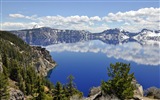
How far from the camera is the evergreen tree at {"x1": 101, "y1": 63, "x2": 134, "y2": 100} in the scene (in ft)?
156

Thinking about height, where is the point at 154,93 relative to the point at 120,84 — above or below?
below

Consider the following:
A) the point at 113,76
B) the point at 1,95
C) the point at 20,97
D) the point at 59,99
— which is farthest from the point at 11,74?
the point at 113,76

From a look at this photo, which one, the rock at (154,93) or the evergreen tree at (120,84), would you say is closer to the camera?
the evergreen tree at (120,84)

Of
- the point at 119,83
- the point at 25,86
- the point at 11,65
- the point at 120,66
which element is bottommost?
the point at 25,86

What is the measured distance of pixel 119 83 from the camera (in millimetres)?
49750

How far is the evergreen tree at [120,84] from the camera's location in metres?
47.7

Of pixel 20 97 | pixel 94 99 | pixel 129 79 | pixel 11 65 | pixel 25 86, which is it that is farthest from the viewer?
pixel 11 65

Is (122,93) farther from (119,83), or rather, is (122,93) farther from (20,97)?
(20,97)

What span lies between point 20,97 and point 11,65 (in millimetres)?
42467

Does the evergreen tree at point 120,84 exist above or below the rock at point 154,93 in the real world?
above

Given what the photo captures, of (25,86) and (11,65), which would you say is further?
(11,65)

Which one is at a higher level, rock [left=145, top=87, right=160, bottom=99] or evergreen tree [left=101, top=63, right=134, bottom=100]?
evergreen tree [left=101, top=63, right=134, bottom=100]

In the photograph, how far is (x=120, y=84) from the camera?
49.6 metres

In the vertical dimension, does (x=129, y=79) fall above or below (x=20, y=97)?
above
